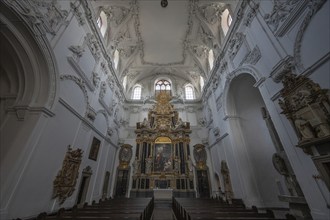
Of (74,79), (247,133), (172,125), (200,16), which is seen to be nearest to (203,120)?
(172,125)

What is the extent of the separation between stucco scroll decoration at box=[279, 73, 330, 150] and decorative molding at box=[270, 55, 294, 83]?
8.4 inches

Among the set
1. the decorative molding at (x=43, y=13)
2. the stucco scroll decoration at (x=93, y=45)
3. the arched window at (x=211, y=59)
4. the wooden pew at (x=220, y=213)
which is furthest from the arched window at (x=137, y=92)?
the wooden pew at (x=220, y=213)

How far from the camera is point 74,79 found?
672 centimetres

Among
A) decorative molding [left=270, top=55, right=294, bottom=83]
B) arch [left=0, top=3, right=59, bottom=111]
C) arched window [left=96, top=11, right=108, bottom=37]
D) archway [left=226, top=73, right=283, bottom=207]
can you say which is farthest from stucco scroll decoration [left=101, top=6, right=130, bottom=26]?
decorative molding [left=270, top=55, right=294, bottom=83]

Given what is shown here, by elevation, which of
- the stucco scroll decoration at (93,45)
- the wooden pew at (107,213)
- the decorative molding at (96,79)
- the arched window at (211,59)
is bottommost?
the wooden pew at (107,213)

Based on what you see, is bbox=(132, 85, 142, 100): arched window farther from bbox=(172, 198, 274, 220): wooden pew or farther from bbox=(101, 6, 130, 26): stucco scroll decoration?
bbox=(172, 198, 274, 220): wooden pew

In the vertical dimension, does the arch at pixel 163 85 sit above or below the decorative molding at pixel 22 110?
above

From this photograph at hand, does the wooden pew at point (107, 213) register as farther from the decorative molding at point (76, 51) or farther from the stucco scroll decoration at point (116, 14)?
the stucco scroll decoration at point (116, 14)

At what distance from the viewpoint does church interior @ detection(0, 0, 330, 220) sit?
13.1 feet

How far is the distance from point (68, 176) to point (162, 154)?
28.3ft

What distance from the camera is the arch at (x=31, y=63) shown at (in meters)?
4.46

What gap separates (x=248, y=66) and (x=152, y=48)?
10440mm

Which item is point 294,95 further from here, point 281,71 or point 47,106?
point 47,106

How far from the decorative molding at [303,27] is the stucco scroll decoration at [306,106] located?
0.39 m
